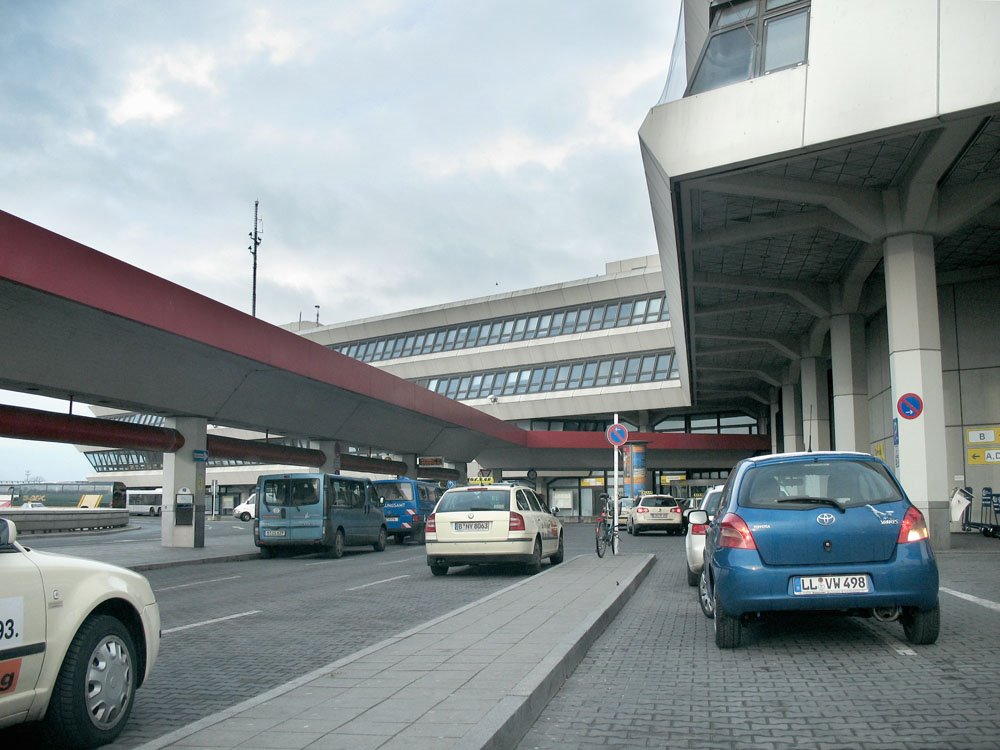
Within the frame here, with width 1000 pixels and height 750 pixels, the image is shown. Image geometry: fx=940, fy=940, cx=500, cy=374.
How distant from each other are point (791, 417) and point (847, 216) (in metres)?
25.4

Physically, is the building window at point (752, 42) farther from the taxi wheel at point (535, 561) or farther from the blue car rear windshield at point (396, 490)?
the blue car rear windshield at point (396, 490)

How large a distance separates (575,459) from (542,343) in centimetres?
774

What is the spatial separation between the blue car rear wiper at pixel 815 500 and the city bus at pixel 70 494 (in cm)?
6087

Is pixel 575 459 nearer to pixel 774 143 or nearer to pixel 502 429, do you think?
pixel 502 429

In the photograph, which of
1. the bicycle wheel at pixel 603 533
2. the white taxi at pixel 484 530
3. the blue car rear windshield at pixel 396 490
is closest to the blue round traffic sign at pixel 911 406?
the bicycle wheel at pixel 603 533

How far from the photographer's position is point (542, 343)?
6047 centimetres

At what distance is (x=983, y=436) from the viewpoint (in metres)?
26.4

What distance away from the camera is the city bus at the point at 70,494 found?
203 feet

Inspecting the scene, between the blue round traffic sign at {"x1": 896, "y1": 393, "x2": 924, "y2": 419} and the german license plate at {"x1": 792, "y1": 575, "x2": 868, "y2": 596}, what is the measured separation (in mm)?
12645

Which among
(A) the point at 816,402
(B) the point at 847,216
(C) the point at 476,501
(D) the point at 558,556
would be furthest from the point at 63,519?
(B) the point at 847,216

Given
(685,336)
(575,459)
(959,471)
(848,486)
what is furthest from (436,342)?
(848,486)

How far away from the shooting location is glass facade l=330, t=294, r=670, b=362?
57.4m

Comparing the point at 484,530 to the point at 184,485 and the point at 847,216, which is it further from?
the point at 184,485

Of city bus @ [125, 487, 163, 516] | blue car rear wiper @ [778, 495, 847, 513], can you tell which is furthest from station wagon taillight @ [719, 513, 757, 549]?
city bus @ [125, 487, 163, 516]
